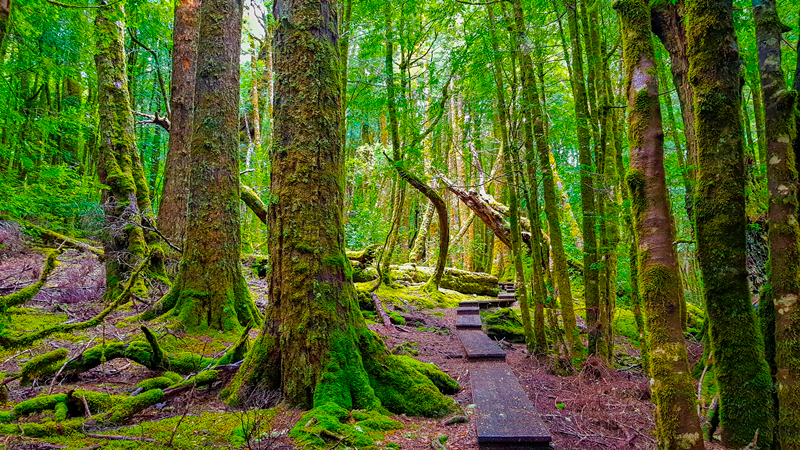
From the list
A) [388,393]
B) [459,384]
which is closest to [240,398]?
[388,393]

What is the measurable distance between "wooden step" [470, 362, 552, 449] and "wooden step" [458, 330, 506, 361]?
791mm

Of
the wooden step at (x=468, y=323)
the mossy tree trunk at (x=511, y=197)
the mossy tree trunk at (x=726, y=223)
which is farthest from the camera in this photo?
the wooden step at (x=468, y=323)

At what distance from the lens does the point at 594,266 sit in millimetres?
5941

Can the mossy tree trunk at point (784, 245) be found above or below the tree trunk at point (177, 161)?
below

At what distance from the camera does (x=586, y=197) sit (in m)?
6.16

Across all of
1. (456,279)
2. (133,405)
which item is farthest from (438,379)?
(456,279)

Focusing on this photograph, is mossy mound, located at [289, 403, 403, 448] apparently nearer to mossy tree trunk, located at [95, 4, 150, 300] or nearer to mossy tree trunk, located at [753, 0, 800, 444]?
mossy tree trunk, located at [753, 0, 800, 444]

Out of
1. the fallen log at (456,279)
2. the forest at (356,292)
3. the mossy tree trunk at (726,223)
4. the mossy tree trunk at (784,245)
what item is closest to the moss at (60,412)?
the forest at (356,292)

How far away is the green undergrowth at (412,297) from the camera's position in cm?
946

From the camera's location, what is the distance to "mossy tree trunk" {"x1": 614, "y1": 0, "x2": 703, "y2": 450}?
2.37m

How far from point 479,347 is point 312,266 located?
374 centimetres

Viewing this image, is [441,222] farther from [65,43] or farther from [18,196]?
[65,43]

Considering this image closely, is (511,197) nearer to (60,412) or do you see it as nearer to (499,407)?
(499,407)

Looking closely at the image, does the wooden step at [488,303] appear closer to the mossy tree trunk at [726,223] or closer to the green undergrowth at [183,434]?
the mossy tree trunk at [726,223]
